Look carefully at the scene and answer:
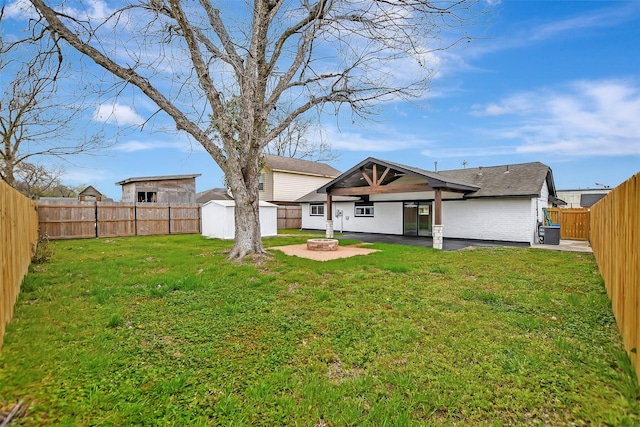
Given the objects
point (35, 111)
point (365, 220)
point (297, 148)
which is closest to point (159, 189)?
point (35, 111)

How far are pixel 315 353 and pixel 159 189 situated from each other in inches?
890

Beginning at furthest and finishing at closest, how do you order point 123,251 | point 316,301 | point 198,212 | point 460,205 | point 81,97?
point 198,212
point 460,205
point 123,251
point 81,97
point 316,301

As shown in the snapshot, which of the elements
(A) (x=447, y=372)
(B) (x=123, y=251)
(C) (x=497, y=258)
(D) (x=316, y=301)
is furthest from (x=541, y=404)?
(B) (x=123, y=251)

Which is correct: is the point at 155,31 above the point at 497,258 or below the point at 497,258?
above

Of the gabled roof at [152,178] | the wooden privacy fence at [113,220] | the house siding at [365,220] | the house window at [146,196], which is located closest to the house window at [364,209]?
the house siding at [365,220]

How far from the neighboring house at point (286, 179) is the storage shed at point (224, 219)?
22.8 feet

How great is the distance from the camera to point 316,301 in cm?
516

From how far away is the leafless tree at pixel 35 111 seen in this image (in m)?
8.19

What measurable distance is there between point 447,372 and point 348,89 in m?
8.47

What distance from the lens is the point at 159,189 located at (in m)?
22.4

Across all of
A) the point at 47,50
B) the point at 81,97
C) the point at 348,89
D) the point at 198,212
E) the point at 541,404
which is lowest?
the point at 541,404

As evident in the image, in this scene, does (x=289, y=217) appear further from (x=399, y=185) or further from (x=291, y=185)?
(x=399, y=185)

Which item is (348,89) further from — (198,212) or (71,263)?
(198,212)

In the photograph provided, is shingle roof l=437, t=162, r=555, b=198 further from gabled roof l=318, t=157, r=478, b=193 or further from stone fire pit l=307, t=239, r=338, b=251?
stone fire pit l=307, t=239, r=338, b=251
